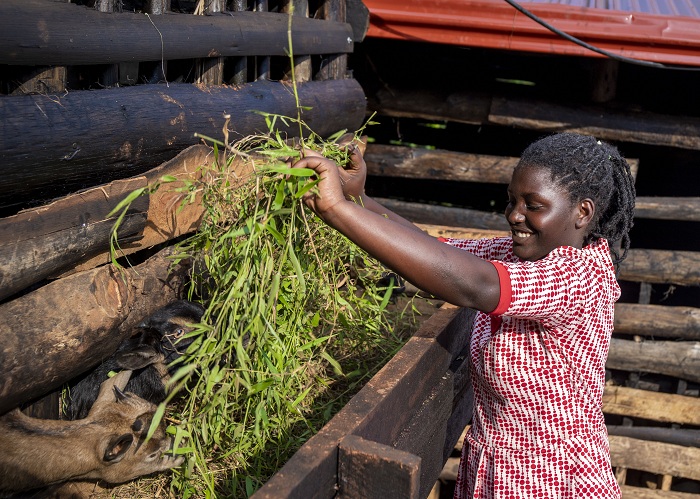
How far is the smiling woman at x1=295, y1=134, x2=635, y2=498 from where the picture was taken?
2502mm

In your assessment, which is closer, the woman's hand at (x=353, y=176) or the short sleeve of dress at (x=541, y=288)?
the short sleeve of dress at (x=541, y=288)

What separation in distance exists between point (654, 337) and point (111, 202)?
511 centimetres

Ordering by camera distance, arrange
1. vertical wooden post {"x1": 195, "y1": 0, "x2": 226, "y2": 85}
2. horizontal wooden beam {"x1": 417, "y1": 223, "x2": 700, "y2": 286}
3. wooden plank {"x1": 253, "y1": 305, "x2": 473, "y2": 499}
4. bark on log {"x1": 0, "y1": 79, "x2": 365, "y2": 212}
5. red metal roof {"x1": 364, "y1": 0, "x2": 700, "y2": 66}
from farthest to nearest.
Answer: horizontal wooden beam {"x1": 417, "y1": 223, "x2": 700, "y2": 286} → red metal roof {"x1": 364, "y1": 0, "x2": 700, "y2": 66} → vertical wooden post {"x1": 195, "y1": 0, "x2": 226, "y2": 85} → bark on log {"x1": 0, "y1": 79, "x2": 365, "y2": 212} → wooden plank {"x1": 253, "y1": 305, "x2": 473, "y2": 499}

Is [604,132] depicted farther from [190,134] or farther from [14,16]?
[14,16]

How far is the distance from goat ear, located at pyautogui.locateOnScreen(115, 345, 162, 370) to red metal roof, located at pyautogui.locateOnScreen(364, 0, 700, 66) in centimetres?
332

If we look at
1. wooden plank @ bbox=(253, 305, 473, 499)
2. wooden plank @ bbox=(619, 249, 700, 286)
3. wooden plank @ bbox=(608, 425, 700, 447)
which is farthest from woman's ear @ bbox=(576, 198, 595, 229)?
wooden plank @ bbox=(608, 425, 700, 447)

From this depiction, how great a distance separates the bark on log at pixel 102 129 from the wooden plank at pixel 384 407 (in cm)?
125

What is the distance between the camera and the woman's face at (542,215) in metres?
2.70

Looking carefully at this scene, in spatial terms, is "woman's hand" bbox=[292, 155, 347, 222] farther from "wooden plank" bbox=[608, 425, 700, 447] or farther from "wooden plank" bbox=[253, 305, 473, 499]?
"wooden plank" bbox=[608, 425, 700, 447]

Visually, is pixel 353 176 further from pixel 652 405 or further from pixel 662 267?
pixel 652 405

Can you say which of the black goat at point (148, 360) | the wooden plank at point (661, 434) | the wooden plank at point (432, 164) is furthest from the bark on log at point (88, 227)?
the wooden plank at point (661, 434)

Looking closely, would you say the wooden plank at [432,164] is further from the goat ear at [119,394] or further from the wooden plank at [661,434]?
the goat ear at [119,394]

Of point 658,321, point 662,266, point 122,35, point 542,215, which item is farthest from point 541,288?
point 658,321

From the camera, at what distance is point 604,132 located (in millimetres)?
6094
